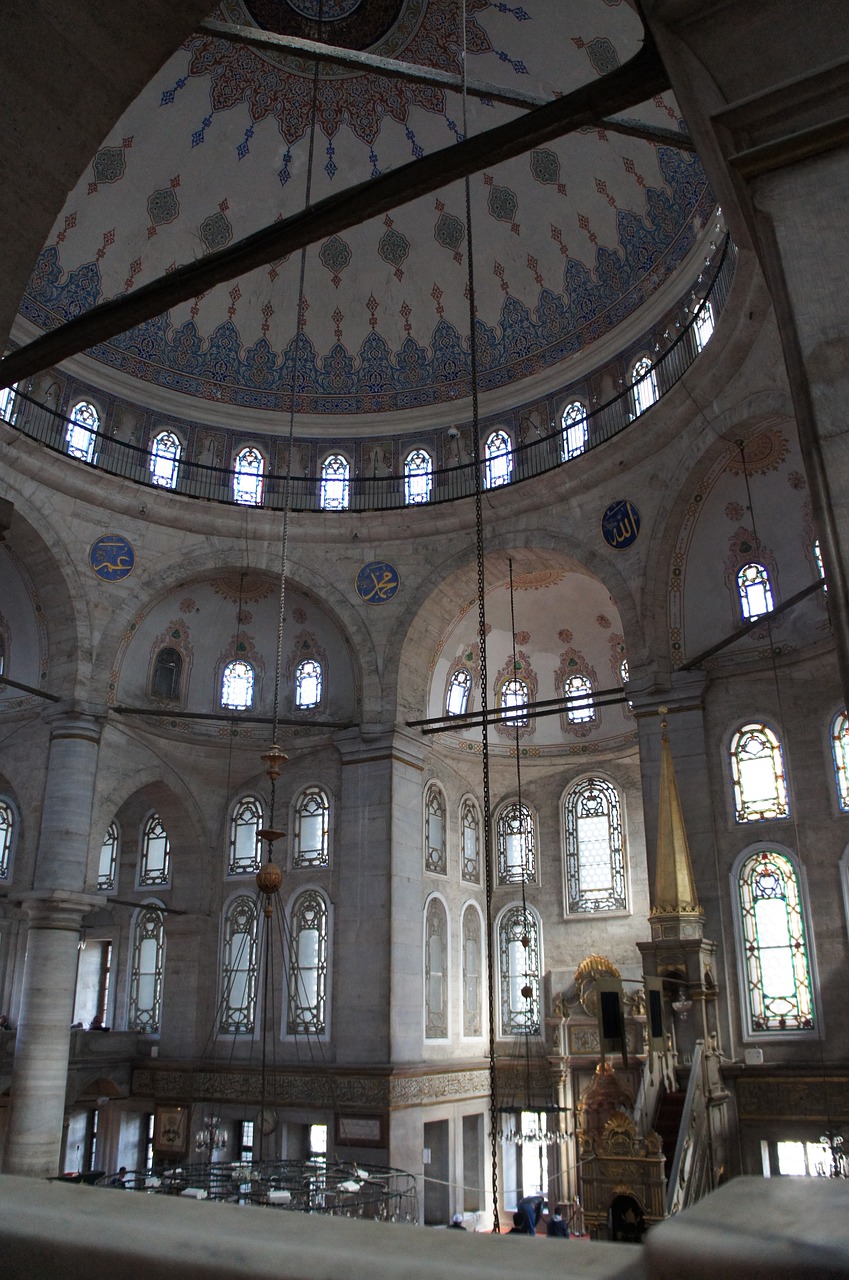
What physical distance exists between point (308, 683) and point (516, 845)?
585 cm

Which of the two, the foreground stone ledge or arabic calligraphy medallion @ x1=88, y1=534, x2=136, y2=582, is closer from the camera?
the foreground stone ledge

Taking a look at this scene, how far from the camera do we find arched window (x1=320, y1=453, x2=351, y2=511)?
62.5 feet

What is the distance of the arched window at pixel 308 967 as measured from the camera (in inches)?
668

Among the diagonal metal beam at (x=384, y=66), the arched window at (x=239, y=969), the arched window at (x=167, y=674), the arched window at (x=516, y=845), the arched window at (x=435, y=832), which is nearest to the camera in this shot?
the diagonal metal beam at (x=384, y=66)

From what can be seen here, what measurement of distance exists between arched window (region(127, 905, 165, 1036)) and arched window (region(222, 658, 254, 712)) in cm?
441

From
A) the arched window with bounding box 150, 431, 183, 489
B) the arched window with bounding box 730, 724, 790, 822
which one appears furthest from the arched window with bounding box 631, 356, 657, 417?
the arched window with bounding box 150, 431, 183, 489

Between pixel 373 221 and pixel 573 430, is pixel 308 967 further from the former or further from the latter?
pixel 373 221

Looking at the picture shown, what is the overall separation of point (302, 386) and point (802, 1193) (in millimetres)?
19790

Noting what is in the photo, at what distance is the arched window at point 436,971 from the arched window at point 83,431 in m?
10.4

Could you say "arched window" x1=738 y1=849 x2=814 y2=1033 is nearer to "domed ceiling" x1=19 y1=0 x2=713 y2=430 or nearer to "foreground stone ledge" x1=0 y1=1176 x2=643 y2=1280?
"domed ceiling" x1=19 y1=0 x2=713 y2=430

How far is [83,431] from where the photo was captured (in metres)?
17.5

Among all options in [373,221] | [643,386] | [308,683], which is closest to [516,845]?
[308,683]

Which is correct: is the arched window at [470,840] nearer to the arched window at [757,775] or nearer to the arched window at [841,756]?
the arched window at [757,775]

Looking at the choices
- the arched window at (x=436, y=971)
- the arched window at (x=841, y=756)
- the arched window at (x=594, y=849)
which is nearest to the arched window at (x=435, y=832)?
the arched window at (x=436, y=971)
